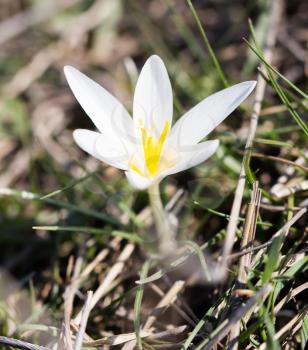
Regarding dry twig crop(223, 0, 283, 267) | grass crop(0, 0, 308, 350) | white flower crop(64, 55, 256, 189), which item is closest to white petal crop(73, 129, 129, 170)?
white flower crop(64, 55, 256, 189)

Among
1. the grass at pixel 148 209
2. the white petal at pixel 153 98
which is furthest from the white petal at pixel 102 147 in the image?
the grass at pixel 148 209

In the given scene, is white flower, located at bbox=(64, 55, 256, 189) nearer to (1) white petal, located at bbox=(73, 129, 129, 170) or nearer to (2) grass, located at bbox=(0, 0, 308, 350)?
(1) white petal, located at bbox=(73, 129, 129, 170)

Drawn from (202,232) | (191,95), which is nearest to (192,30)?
(191,95)

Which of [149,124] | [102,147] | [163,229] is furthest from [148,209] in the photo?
[102,147]

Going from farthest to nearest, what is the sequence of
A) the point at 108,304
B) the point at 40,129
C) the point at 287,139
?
the point at 40,129 → the point at 287,139 → the point at 108,304

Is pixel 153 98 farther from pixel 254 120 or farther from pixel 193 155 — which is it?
pixel 254 120

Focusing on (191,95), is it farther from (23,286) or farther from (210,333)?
(210,333)
